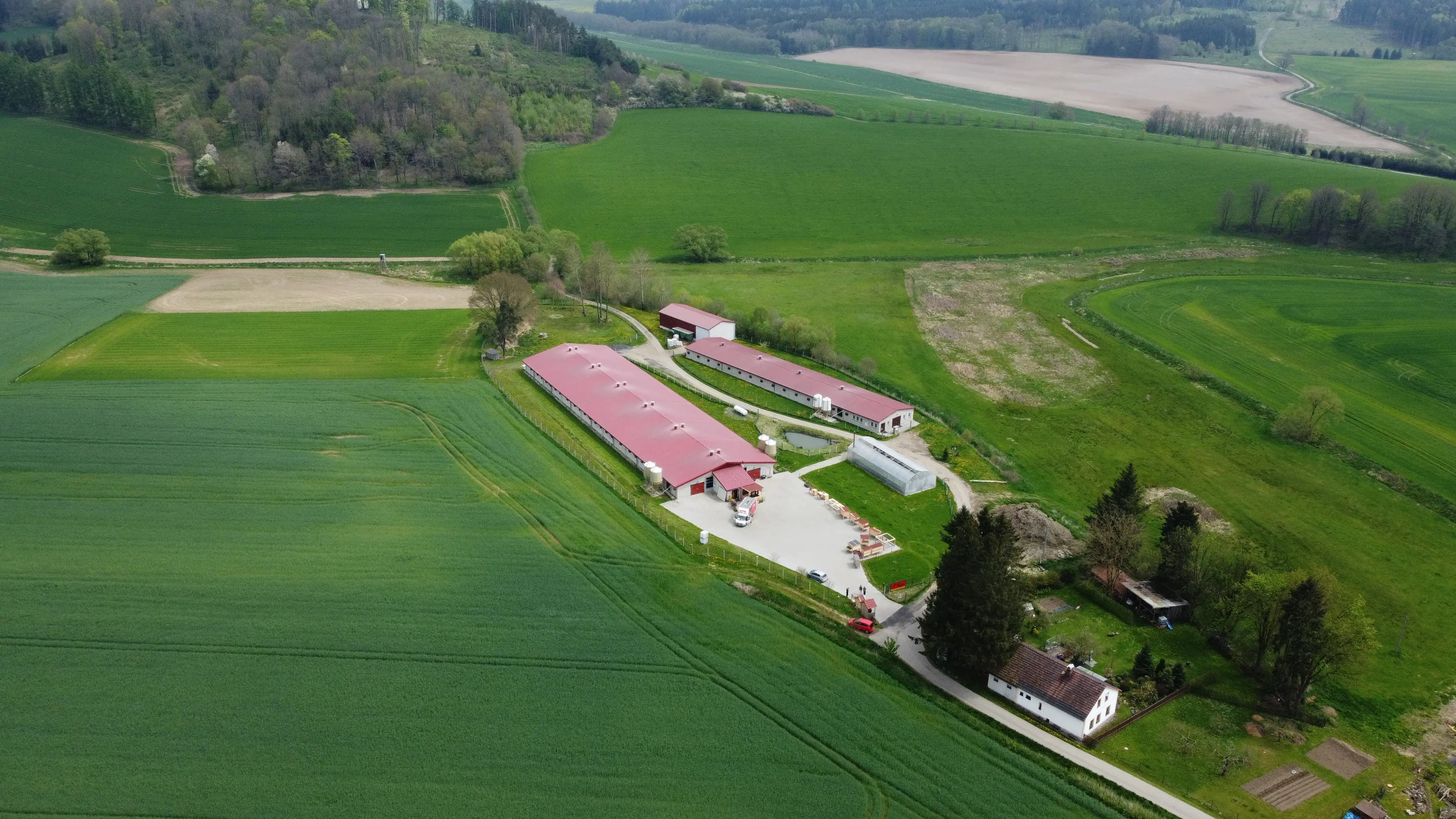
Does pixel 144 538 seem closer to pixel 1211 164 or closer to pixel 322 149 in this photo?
pixel 322 149

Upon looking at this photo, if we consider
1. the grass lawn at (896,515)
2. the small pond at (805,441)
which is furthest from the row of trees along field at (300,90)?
the grass lawn at (896,515)

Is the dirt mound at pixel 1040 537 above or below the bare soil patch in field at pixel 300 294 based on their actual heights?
below

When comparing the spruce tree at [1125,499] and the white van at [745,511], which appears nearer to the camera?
the spruce tree at [1125,499]

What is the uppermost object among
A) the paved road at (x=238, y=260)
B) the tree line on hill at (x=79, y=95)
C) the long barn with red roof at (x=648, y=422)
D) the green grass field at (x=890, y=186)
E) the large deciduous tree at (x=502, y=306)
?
the tree line on hill at (x=79, y=95)

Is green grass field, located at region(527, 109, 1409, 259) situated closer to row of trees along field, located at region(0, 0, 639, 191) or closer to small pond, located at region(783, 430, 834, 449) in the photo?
row of trees along field, located at region(0, 0, 639, 191)

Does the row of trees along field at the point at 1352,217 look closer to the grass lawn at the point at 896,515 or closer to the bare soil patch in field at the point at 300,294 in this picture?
the grass lawn at the point at 896,515

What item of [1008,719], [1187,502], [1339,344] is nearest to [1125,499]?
[1187,502]
